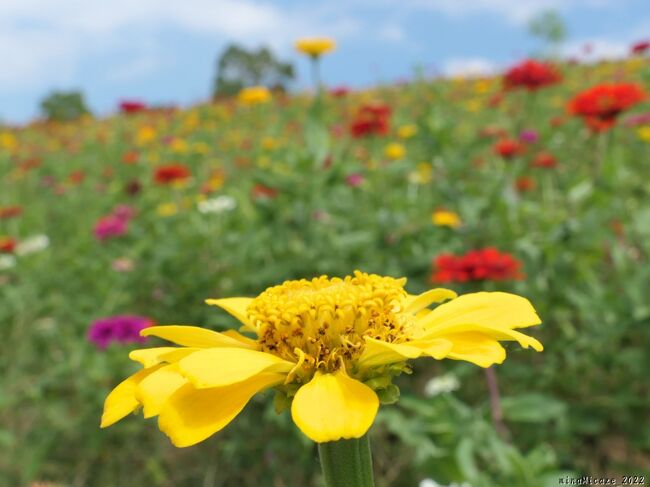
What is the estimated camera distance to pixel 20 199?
5.71 meters

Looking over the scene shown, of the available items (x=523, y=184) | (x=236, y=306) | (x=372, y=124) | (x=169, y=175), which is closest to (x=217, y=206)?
(x=169, y=175)

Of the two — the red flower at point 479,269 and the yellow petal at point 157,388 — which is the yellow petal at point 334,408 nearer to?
the yellow petal at point 157,388

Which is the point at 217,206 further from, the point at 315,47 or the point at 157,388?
the point at 157,388

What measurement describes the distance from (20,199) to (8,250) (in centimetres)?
281

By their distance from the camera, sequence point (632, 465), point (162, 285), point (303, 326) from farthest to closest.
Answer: point (162, 285) < point (632, 465) < point (303, 326)

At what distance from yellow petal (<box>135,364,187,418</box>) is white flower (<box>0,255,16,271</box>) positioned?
9.18ft

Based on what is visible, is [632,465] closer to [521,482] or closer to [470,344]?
[521,482]

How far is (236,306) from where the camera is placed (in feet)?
2.52

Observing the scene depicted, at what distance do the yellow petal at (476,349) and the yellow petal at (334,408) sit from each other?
0.26 ft

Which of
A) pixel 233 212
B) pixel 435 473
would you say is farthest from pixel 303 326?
pixel 233 212

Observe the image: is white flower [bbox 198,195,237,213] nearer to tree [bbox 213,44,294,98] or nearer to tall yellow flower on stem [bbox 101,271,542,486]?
tall yellow flower on stem [bbox 101,271,542,486]

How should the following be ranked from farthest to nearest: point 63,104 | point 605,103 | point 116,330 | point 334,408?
1. point 63,104
2. point 605,103
3. point 116,330
4. point 334,408

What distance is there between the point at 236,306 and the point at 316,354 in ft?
0.59

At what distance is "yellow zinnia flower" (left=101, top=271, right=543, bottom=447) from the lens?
1.69 feet
